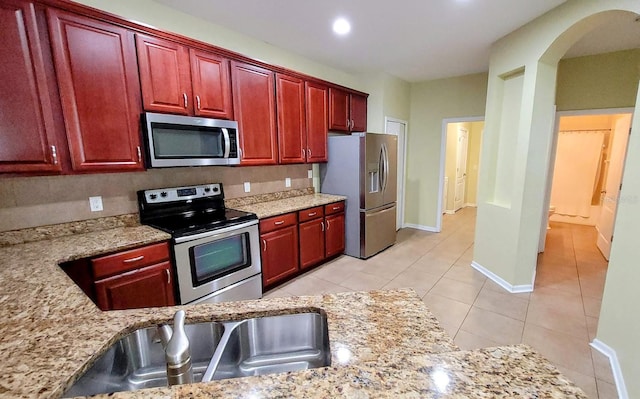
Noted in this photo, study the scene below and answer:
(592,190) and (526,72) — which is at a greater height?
(526,72)

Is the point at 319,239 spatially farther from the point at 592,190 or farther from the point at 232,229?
the point at 592,190

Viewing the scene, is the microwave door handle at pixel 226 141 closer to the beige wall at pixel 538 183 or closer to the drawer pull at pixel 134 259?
the drawer pull at pixel 134 259

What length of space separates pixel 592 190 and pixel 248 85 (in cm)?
628

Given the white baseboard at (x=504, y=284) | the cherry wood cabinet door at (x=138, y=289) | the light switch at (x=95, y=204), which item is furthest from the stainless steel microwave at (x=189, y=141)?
the white baseboard at (x=504, y=284)

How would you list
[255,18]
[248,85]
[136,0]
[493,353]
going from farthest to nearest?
[248,85] < [255,18] < [136,0] < [493,353]

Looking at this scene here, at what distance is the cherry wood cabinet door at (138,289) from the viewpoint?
182cm

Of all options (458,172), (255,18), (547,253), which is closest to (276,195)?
(255,18)

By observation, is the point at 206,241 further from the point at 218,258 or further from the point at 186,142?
the point at 186,142

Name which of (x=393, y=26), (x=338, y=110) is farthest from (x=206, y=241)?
(x=393, y=26)

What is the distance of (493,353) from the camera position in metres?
0.70

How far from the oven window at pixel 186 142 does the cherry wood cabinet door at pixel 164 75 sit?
0.16 meters

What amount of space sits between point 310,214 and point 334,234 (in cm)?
57

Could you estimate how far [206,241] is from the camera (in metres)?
2.24

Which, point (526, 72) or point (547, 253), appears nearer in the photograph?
point (526, 72)
